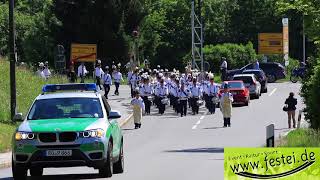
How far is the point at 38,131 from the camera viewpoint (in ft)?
59.3

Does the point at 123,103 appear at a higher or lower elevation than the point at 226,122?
higher

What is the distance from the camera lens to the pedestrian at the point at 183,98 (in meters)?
44.0

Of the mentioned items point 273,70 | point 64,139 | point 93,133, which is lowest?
point 64,139

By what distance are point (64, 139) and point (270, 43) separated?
67130mm

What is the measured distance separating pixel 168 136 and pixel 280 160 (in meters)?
25.1

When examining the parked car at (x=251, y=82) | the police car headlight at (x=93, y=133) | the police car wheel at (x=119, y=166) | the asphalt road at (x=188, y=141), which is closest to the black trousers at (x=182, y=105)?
the asphalt road at (x=188, y=141)

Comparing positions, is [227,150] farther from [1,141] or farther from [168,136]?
[168,136]

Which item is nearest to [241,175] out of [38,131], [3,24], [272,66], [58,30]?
[38,131]

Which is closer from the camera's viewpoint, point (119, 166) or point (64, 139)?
point (64, 139)

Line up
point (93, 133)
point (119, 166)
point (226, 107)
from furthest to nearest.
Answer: point (226, 107) → point (119, 166) → point (93, 133)

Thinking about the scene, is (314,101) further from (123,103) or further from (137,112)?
(123,103)

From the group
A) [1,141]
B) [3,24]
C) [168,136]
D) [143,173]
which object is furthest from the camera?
[3,24]

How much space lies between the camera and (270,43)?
84.1 metres

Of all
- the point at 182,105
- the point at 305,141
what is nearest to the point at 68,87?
the point at 305,141
